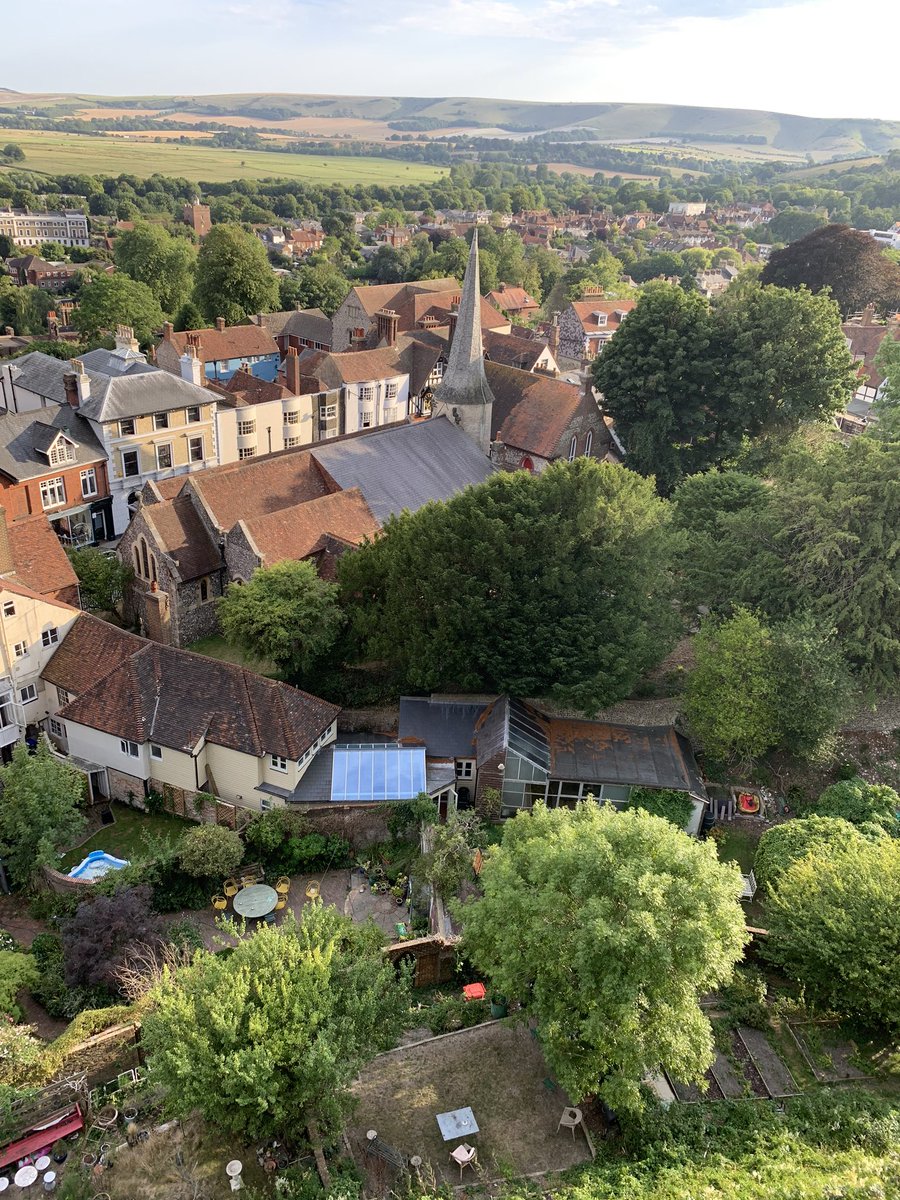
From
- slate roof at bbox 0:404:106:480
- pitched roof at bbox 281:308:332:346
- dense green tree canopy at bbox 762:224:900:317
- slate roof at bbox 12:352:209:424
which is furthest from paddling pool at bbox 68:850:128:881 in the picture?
dense green tree canopy at bbox 762:224:900:317

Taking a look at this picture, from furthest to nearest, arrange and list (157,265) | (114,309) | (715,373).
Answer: (157,265) → (114,309) → (715,373)

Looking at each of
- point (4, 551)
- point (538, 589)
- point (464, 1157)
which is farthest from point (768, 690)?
point (4, 551)

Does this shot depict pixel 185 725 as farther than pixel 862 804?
Yes

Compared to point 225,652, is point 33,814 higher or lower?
higher

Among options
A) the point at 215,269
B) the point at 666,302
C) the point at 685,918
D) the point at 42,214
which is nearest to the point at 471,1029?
the point at 685,918

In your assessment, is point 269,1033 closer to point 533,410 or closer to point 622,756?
point 622,756

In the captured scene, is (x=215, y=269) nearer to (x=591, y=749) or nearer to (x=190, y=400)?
(x=190, y=400)

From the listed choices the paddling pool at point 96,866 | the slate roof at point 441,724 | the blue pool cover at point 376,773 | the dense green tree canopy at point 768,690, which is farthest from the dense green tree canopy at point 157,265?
the dense green tree canopy at point 768,690

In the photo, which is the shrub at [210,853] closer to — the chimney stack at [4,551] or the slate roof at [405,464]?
the chimney stack at [4,551]
